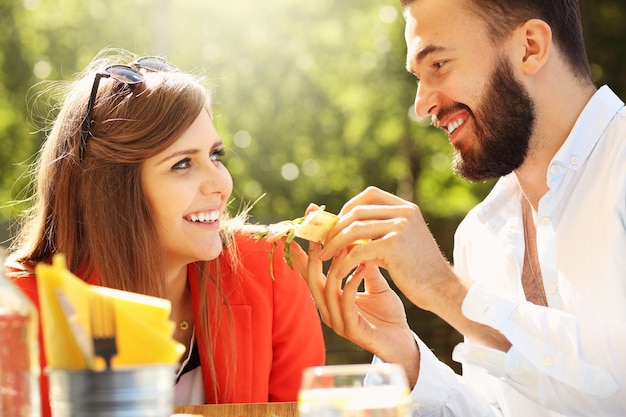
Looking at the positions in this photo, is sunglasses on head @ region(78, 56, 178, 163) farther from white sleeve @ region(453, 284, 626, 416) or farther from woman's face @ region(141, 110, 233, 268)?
white sleeve @ region(453, 284, 626, 416)

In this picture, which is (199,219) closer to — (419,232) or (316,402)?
(419,232)

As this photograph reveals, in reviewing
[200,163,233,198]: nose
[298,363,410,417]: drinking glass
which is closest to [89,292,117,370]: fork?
[298,363,410,417]: drinking glass

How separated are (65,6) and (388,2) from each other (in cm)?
864

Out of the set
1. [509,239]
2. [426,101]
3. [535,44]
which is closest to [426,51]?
[426,101]

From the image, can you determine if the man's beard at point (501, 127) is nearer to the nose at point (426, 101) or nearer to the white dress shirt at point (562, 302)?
the nose at point (426, 101)

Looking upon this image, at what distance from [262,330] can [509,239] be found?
3.67 feet

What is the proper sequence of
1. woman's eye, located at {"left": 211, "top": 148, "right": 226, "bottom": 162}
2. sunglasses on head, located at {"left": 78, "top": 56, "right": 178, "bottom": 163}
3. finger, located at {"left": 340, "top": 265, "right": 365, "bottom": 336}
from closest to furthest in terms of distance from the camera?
finger, located at {"left": 340, "top": 265, "right": 365, "bottom": 336}
sunglasses on head, located at {"left": 78, "top": 56, "right": 178, "bottom": 163}
woman's eye, located at {"left": 211, "top": 148, "right": 226, "bottom": 162}

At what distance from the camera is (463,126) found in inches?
137

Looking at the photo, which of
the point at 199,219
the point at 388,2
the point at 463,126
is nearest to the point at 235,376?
the point at 199,219

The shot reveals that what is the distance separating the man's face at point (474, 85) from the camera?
11.1 ft

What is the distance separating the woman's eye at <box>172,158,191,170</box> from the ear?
1452mm

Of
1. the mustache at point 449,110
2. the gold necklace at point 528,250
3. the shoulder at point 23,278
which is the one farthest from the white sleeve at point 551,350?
the shoulder at point 23,278

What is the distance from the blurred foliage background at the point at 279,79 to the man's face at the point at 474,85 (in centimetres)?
1635

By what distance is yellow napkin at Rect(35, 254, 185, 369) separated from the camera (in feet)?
4.04
